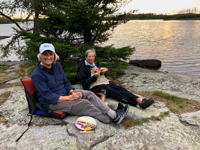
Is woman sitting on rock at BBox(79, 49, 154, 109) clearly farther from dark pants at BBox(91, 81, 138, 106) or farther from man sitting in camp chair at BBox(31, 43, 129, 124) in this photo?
man sitting in camp chair at BBox(31, 43, 129, 124)

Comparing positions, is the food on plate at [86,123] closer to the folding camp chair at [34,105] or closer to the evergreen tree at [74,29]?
the folding camp chair at [34,105]

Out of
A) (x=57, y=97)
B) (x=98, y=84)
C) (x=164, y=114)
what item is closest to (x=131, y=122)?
(x=164, y=114)

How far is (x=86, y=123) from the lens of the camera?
9.18 ft

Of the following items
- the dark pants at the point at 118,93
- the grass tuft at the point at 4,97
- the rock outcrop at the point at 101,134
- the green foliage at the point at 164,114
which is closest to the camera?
the rock outcrop at the point at 101,134

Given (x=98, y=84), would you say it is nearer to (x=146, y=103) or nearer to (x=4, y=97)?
(x=146, y=103)

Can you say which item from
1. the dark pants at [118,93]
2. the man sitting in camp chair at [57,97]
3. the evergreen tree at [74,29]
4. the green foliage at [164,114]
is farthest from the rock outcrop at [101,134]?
the evergreen tree at [74,29]

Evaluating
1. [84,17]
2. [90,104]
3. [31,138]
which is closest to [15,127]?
[31,138]

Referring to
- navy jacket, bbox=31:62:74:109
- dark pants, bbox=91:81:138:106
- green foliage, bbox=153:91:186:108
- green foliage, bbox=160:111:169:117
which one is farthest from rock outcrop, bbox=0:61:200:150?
green foliage, bbox=153:91:186:108

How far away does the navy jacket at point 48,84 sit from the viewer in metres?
2.81

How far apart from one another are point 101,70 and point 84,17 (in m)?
2.24

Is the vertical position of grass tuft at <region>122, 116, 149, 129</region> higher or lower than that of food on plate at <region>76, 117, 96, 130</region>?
lower

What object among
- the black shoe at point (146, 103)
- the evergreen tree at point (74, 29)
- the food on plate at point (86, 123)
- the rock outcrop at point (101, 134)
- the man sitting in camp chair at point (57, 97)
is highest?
the evergreen tree at point (74, 29)

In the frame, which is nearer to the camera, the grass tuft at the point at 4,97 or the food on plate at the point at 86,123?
the food on plate at the point at 86,123

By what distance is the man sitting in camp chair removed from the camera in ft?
9.33
